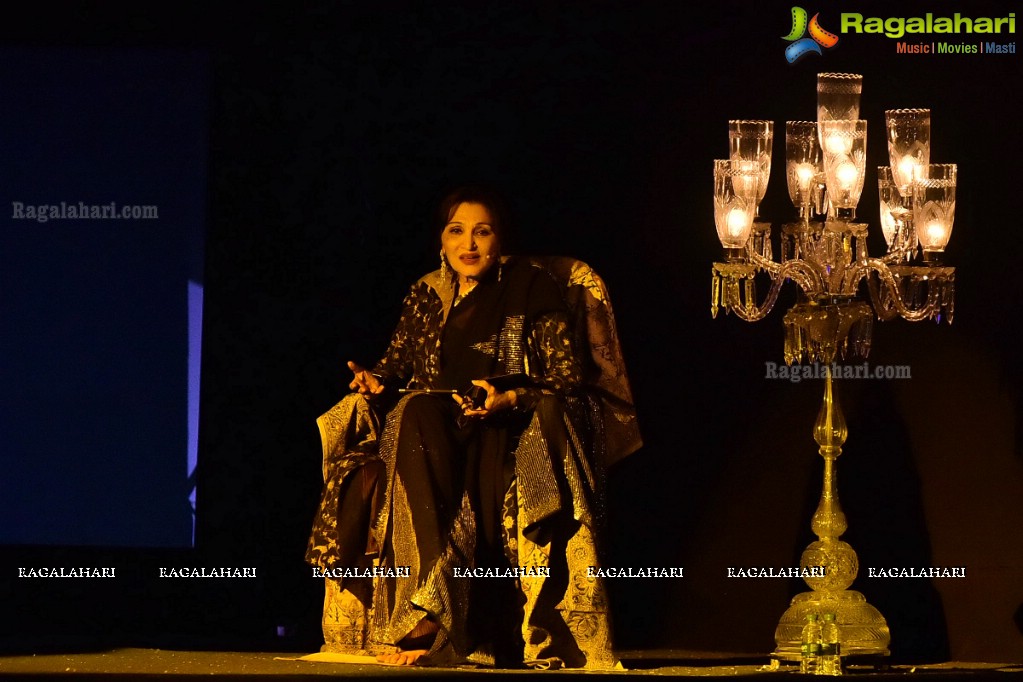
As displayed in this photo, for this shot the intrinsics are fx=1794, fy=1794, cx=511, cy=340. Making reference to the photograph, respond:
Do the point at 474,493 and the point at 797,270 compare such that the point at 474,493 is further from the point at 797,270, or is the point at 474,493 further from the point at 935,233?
the point at 935,233

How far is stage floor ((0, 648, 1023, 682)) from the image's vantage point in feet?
15.0

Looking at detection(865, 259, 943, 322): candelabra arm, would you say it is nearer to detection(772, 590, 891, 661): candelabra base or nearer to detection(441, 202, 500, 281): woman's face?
detection(772, 590, 891, 661): candelabra base

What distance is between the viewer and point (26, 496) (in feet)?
20.4

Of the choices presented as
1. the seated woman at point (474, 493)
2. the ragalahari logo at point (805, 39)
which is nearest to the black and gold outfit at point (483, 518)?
the seated woman at point (474, 493)

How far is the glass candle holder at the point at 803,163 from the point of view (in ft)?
17.7

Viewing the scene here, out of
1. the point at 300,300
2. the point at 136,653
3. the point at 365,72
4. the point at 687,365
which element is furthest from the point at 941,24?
the point at 136,653

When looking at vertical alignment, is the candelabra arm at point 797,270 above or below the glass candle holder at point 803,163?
below

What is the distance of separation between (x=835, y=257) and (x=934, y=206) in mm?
323

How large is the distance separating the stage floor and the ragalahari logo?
1984 mm

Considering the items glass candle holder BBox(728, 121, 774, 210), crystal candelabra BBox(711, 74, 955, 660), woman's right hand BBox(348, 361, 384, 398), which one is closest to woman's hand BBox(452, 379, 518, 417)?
woman's right hand BBox(348, 361, 384, 398)

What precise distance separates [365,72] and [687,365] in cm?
149

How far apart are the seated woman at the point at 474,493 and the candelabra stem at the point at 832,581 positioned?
2.07 ft

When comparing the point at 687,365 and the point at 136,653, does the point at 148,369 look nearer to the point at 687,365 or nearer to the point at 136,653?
the point at 136,653

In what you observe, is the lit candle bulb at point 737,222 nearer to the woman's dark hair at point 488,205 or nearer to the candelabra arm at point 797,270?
the candelabra arm at point 797,270
